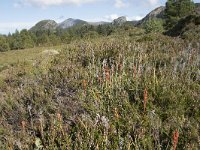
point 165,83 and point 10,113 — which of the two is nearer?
point 165,83

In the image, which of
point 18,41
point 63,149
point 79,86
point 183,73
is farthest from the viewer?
point 18,41

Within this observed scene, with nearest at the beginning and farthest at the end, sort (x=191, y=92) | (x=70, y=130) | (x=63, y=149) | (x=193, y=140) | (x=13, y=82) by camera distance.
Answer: (x=193, y=140), (x=63, y=149), (x=70, y=130), (x=191, y=92), (x=13, y=82)

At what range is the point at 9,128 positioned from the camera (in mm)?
5188

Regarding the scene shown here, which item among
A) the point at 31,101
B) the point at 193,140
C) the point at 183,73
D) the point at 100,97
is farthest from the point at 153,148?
the point at 31,101

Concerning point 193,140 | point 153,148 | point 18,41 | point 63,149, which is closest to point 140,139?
point 153,148

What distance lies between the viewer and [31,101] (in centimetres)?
605

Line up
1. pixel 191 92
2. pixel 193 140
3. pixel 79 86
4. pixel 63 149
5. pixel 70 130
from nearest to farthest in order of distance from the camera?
pixel 193 140
pixel 63 149
pixel 70 130
pixel 191 92
pixel 79 86

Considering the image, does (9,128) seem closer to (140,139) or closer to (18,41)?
(140,139)

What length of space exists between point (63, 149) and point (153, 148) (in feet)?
3.87

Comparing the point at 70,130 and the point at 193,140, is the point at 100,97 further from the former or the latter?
the point at 193,140

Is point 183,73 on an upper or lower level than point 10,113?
upper

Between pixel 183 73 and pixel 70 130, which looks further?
pixel 183 73

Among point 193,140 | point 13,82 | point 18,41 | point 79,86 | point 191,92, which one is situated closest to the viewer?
point 193,140

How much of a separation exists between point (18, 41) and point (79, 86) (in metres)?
84.2
